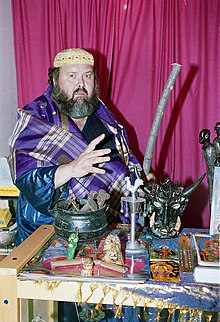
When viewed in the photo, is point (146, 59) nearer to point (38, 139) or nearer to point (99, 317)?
point (38, 139)

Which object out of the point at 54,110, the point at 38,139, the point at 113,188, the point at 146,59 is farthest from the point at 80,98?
the point at 146,59

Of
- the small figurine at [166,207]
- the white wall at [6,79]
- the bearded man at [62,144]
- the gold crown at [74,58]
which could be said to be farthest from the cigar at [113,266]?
the white wall at [6,79]

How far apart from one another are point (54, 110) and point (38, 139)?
18 cm

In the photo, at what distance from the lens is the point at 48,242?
1.30 m

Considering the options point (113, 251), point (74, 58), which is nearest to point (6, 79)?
point (74, 58)

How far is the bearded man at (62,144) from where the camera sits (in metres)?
1.61

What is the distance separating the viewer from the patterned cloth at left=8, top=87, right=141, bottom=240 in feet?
5.27

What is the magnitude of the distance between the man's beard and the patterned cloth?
0.03m

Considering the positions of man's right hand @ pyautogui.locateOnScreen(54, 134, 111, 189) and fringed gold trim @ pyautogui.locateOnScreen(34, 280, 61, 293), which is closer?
fringed gold trim @ pyautogui.locateOnScreen(34, 280, 61, 293)

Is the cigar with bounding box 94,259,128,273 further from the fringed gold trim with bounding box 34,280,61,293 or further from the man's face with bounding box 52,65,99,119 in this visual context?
the man's face with bounding box 52,65,99,119

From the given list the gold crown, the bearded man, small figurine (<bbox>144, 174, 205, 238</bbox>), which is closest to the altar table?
small figurine (<bbox>144, 174, 205, 238</bbox>)

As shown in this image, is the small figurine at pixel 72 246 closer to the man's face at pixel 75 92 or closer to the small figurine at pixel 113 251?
the small figurine at pixel 113 251

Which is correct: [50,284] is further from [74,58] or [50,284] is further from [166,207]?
[74,58]

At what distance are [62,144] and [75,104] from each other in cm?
20
